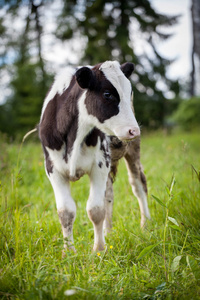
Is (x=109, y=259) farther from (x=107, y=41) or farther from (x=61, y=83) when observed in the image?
(x=107, y=41)

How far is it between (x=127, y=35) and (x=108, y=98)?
11780 mm

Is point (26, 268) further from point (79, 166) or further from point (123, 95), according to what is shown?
point (123, 95)

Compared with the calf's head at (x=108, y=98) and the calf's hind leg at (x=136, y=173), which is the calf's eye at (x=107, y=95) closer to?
the calf's head at (x=108, y=98)

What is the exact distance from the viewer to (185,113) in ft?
41.6

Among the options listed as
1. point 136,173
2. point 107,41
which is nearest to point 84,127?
point 136,173

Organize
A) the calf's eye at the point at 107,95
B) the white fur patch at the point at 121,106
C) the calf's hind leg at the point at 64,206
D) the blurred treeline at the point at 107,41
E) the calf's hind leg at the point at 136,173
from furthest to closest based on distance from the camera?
the blurred treeline at the point at 107,41
the calf's hind leg at the point at 136,173
the calf's hind leg at the point at 64,206
the calf's eye at the point at 107,95
the white fur patch at the point at 121,106

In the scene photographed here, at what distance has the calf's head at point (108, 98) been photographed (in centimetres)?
254

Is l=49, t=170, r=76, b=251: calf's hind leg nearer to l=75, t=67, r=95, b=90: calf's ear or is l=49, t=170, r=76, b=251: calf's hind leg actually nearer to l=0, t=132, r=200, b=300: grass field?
l=0, t=132, r=200, b=300: grass field

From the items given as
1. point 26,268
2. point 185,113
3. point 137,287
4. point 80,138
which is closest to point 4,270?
point 26,268

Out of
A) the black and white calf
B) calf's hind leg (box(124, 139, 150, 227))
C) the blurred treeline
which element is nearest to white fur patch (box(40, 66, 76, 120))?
the black and white calf

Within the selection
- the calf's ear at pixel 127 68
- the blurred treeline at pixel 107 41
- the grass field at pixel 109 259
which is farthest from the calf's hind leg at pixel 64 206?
the blurred treeline at pixel 107 41

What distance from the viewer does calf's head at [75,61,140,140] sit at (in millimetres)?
2543

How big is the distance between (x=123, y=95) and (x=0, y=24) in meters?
14.5

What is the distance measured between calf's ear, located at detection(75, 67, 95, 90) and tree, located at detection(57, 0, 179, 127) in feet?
34.8
